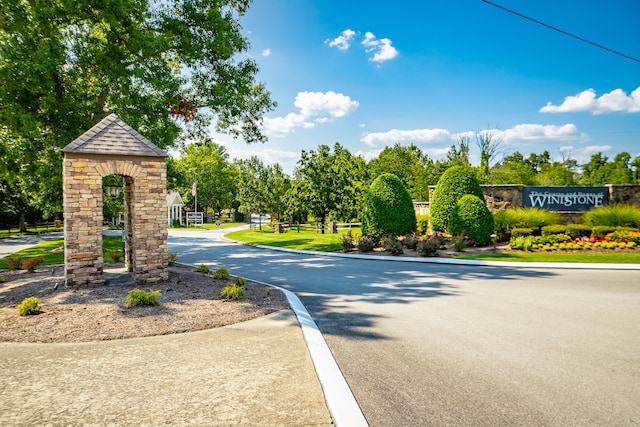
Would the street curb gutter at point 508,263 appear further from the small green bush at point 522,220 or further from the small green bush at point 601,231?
the small green bush at point 522,220

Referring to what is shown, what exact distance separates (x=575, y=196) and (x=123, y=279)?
2180 cm

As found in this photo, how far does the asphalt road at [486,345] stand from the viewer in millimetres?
3488

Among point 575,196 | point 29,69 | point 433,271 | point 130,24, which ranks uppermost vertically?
point 130,24

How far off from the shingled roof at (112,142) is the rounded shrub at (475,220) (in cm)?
1346

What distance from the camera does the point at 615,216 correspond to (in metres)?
16.6

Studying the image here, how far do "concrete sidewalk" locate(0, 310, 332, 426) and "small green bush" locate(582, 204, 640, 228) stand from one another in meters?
18.1

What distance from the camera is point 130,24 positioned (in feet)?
45.5

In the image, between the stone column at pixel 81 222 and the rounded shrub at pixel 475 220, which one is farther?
the rounded shrub at pixel 475 220

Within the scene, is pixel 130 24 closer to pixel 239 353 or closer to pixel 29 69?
pixel 29 69

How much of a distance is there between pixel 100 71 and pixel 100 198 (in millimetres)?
8522

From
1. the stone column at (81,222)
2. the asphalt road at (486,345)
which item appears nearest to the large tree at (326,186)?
the asphalt road at (486,345)

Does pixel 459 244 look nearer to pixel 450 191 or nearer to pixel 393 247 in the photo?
pixel 393 247

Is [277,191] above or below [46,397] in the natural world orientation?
above

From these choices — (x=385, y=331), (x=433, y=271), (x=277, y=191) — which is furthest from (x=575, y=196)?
(x=277, y=191)
